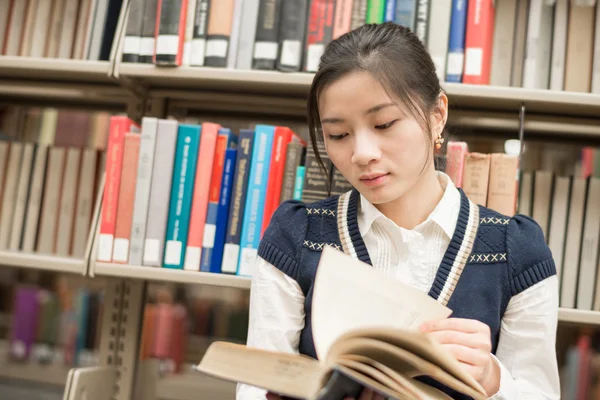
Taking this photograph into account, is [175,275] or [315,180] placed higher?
[315,180]

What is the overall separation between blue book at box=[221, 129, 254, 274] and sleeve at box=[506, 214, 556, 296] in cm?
53

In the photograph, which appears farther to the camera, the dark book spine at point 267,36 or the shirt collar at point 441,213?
the dark book spine at point 267,36

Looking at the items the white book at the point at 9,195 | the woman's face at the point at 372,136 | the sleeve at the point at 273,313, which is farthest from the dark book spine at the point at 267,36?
the white book at the point at 9,195

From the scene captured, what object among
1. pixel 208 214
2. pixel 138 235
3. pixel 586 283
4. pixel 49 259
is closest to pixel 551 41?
pixel 586 283

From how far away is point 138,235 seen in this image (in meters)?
1.22

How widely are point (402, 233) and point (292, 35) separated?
0.51 m

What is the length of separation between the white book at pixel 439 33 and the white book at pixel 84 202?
0.84 meters

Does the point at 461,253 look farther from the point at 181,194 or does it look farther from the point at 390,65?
the point at 181,194

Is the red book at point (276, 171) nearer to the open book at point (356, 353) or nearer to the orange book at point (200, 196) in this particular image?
the orange book at point (200, 196)

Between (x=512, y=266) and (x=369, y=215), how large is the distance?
0.80 feet

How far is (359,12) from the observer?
4.07 ft

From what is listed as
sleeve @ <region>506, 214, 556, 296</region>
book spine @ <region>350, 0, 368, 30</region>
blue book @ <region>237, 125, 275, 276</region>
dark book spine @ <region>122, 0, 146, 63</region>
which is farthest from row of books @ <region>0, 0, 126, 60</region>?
sleeve @ <region>506, 214, 556, 296</region>

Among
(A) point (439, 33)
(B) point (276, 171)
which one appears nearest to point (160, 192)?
(B) point (276, 171)

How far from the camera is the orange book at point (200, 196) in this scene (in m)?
1.21
